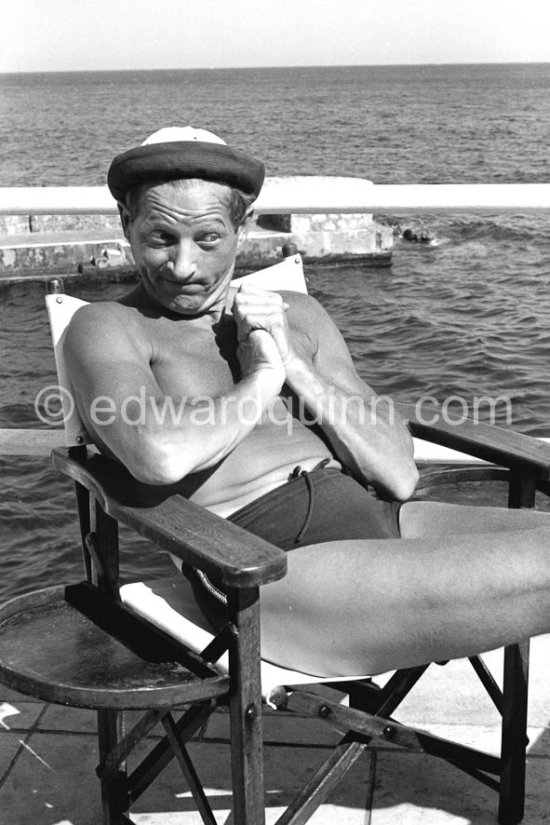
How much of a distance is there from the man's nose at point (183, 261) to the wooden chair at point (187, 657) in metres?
0.28

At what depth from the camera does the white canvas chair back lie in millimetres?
1951

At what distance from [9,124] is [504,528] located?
3589 inches

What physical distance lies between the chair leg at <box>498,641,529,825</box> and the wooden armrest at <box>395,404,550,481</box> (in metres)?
0.37

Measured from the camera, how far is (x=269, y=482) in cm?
227

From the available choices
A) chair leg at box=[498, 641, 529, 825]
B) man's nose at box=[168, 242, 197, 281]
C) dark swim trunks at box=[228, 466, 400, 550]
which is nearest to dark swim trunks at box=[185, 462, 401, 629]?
dark swim trunks at box=[228, 466, 400, 550]

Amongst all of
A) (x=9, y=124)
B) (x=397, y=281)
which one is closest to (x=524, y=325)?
(x=397, y=281)

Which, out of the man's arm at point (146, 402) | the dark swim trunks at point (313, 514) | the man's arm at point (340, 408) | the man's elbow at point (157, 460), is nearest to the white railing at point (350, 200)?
the man's arm at point (340, 408)

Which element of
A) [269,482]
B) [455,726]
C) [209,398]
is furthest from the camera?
[455,726]

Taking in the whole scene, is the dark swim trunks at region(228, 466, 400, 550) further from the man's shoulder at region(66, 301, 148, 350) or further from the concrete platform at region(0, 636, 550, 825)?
the concrete platform at region(0, 636, 550, 825)

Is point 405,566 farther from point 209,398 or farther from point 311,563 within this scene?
point 209,398

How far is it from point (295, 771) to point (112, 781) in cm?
49

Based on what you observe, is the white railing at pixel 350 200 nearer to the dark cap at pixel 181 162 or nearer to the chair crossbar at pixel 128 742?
the dark cap at pixel 181 162

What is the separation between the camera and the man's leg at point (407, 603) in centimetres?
188

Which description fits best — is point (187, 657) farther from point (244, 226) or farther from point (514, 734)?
point (244, 226)
